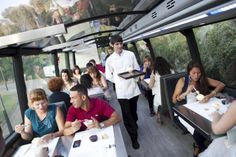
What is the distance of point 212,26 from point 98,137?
2864mm

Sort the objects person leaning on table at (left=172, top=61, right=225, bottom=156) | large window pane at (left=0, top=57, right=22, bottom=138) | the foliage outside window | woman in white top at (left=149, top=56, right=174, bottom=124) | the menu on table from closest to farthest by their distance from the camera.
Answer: the menu on table
person leaning on table at (left=172, top=61, right=225, bottom=156)
large window pane at (left=0, top=57, right=22, bottom=138)
woman in white top at (left=149, top=56, right=174, bottom=124)
the foliage outside window

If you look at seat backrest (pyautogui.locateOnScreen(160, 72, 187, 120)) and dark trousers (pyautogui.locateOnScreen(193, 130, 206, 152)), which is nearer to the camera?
dark trousers (pyautogui.locateOnScreen(193, 130, 206, 152))

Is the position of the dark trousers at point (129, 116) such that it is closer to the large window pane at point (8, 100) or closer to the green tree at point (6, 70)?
→ the large window pane at point (8, 100)

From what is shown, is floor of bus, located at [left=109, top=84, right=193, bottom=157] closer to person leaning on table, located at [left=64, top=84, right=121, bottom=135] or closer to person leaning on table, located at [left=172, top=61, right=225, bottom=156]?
person leaning on table, located at [left=172, top=61, right=225, bottom=156]

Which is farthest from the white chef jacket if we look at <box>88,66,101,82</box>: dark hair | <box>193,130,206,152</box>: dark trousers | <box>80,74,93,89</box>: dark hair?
<box>80,74,93,89</box>: dark hair

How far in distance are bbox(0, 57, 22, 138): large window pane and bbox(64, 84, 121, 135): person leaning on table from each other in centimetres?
153

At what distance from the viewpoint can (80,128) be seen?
11.2ft

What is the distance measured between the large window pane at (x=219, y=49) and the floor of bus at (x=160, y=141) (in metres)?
1.20

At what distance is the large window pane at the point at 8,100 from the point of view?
14.6 ft

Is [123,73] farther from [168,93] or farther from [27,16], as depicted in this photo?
[27,16]

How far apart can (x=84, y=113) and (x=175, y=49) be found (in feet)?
12.6

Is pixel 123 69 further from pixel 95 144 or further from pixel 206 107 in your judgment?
pixel 95 144

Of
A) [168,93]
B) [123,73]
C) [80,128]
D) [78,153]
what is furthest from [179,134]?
[78,153]

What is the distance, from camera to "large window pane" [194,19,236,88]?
4.32 m
